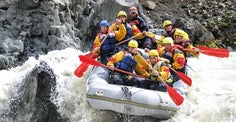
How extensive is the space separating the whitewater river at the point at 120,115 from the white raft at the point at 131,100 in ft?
1.19

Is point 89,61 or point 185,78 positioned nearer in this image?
point 185,78

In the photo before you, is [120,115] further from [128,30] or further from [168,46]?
[128,30]

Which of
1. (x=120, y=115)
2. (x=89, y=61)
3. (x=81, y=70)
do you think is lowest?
(x=120, y=115)

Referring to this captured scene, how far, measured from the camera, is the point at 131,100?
25.9 feet

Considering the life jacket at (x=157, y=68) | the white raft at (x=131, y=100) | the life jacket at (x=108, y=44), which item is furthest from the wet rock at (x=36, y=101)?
the life jacket at (x=157, y=68)

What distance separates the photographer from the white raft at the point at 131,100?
7.89 m

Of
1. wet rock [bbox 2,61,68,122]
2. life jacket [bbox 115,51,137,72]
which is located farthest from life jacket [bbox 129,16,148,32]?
wet rock [bbox 2,61,68,122]

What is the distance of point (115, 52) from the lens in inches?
378

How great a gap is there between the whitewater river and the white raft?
36 centimetres

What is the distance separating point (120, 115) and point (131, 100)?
74 cm

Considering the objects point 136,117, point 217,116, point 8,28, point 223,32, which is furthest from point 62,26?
point 223,32

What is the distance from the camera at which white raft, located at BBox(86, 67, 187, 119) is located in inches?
311

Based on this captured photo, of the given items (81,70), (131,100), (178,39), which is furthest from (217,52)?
(81,70)

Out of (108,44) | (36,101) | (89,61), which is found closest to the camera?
(36,101)
